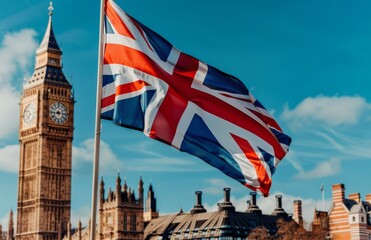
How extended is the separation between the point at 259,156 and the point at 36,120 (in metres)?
107

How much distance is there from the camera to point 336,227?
75625 mm

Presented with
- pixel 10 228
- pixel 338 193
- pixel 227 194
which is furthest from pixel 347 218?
Answer: pixel 10 228

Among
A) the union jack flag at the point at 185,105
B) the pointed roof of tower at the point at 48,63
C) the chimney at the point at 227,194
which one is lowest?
the union jack flag at the point at 185,105

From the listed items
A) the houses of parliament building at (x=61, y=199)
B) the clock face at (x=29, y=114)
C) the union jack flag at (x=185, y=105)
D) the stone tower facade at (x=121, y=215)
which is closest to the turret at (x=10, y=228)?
the houses of parliament building at (x=61, y=199)

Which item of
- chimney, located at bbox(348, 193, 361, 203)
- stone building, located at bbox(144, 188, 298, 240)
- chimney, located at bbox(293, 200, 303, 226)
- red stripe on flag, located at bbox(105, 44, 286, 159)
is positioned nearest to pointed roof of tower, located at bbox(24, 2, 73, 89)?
stone building, located at bbox(144, 188, 298, 240)

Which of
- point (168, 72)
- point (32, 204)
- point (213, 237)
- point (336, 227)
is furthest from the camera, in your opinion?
point (32, 204)

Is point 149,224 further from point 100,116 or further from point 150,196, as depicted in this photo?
point 100,116

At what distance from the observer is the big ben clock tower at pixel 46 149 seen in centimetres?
11706

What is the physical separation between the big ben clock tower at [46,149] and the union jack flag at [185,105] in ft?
333

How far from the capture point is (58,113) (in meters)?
121

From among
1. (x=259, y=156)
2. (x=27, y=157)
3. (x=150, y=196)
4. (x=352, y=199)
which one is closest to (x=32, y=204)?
(x=27, y=157)

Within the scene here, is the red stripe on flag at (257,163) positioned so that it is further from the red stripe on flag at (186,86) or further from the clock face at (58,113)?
the clock face at (58,113)

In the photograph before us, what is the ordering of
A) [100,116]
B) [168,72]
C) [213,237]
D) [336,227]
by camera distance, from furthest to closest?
[213,237] → [336,227] → [168,72] → [100,116]

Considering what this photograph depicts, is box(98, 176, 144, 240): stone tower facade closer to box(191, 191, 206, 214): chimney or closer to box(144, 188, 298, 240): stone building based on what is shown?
box(144, 188, 298, 240): stone building
